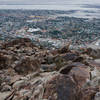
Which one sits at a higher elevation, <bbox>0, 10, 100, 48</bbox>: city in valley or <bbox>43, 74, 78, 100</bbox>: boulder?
<bbox>43, 74, 78, 100</bbox>: boulder

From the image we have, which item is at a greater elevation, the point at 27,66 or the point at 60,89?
the point at 60,89

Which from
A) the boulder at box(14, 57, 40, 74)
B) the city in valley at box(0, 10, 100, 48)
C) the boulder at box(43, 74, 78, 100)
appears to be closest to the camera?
the boulder at box(43, 74, 78, 100)

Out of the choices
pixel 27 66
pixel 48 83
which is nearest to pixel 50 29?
pixel 27 66

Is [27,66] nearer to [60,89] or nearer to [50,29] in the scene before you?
[60,89]

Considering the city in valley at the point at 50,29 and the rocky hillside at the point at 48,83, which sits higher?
the rocky hillside at the point at 48,83

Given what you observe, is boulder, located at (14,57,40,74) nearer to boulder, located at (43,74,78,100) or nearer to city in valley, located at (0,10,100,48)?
boulder, located at (43,74,78,100)

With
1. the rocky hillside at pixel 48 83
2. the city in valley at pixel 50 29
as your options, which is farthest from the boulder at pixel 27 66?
the city in valley at pixel 50 29

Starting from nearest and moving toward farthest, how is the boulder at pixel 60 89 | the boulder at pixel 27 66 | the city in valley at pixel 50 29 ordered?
the boulder at pixel 60 89 → the boulder at pixel 27 66 → the city in valley at pixel 50 29

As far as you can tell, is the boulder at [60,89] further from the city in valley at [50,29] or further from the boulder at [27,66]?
the city in valley at [50,29]

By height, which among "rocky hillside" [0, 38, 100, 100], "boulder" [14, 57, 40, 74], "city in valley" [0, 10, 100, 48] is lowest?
"city in valley" [0, 10, 100, 48]

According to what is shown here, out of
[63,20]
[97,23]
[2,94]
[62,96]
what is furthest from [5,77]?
[63,20]

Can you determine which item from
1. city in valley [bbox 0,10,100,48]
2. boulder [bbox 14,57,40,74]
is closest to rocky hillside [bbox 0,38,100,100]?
boulder [bbox 14,57,40,74]

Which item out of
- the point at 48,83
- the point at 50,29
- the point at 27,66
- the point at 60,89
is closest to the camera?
the point at 60,89

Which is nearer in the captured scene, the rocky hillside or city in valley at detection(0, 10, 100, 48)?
the rocky hillside
